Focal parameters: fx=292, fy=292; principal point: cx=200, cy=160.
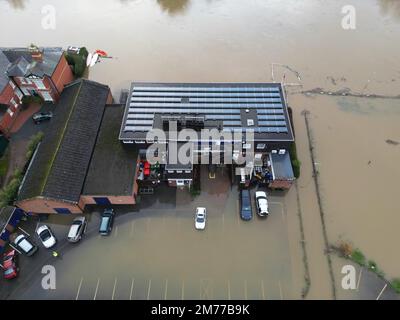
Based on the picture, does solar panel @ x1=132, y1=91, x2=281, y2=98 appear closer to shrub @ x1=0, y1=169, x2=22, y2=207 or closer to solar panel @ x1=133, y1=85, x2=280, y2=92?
solar panel @ x1=133, y1=85, x2=280, y2=92

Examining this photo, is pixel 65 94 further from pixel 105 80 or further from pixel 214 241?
pixel 214 241

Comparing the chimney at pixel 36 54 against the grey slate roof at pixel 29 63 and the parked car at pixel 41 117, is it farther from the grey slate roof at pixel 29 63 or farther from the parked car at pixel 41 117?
the parked car at pixel 41 117

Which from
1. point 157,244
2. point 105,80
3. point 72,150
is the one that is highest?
point 105,80

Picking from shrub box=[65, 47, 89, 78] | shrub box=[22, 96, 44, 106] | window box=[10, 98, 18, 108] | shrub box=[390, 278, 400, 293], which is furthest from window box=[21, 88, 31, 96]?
shrub box=[390, 278, 400, 293]

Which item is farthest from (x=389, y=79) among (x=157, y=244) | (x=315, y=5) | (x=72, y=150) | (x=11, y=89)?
(x=11, y=89)

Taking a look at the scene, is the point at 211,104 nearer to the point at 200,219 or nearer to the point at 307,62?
the point at 200,219

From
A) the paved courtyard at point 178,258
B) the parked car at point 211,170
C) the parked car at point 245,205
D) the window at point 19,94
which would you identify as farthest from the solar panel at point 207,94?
the window at point 19,94

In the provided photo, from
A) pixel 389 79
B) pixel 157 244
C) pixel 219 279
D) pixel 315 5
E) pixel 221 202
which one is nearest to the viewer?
pixel 219 279

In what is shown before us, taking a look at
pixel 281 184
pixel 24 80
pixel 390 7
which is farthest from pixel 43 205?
pixel 390 7
